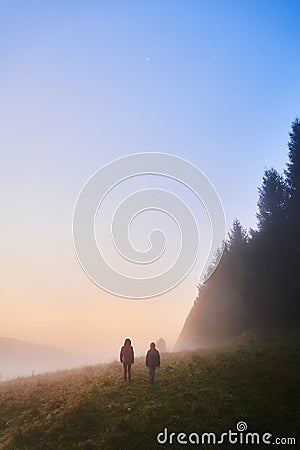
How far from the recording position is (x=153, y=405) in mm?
14328

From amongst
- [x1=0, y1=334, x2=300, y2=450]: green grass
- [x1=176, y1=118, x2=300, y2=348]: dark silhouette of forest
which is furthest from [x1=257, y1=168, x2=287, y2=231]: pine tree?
[x1=0, y1=334, x2=300, y2=450]: green grass

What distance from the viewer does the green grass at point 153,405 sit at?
12211 millimetres

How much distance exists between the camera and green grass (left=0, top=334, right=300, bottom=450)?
40.1 ft

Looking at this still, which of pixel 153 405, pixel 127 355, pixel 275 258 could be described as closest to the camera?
pixel 153 405

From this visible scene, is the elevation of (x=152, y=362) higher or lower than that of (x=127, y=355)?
lower

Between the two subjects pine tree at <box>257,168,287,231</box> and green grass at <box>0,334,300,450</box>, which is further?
pine tree at <box>257,168,287,231</box>

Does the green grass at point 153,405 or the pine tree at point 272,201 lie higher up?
the pine tree at point 272,201

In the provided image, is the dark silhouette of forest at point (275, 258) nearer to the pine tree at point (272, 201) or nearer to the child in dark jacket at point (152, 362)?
the pine tree at point (272, 201)

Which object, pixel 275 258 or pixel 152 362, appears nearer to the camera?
pixel 152 362

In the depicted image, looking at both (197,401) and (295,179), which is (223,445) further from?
(295,179)

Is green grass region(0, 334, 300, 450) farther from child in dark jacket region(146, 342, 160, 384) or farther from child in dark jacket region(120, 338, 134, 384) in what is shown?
child in dark jacket region(120, 338, 134, 384)

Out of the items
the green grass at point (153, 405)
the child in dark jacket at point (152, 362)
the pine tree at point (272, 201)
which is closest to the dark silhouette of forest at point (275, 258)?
the pine tree at point (272, 201)

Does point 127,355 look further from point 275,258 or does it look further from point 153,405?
point 275,258

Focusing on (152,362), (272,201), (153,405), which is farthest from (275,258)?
(153,405)
